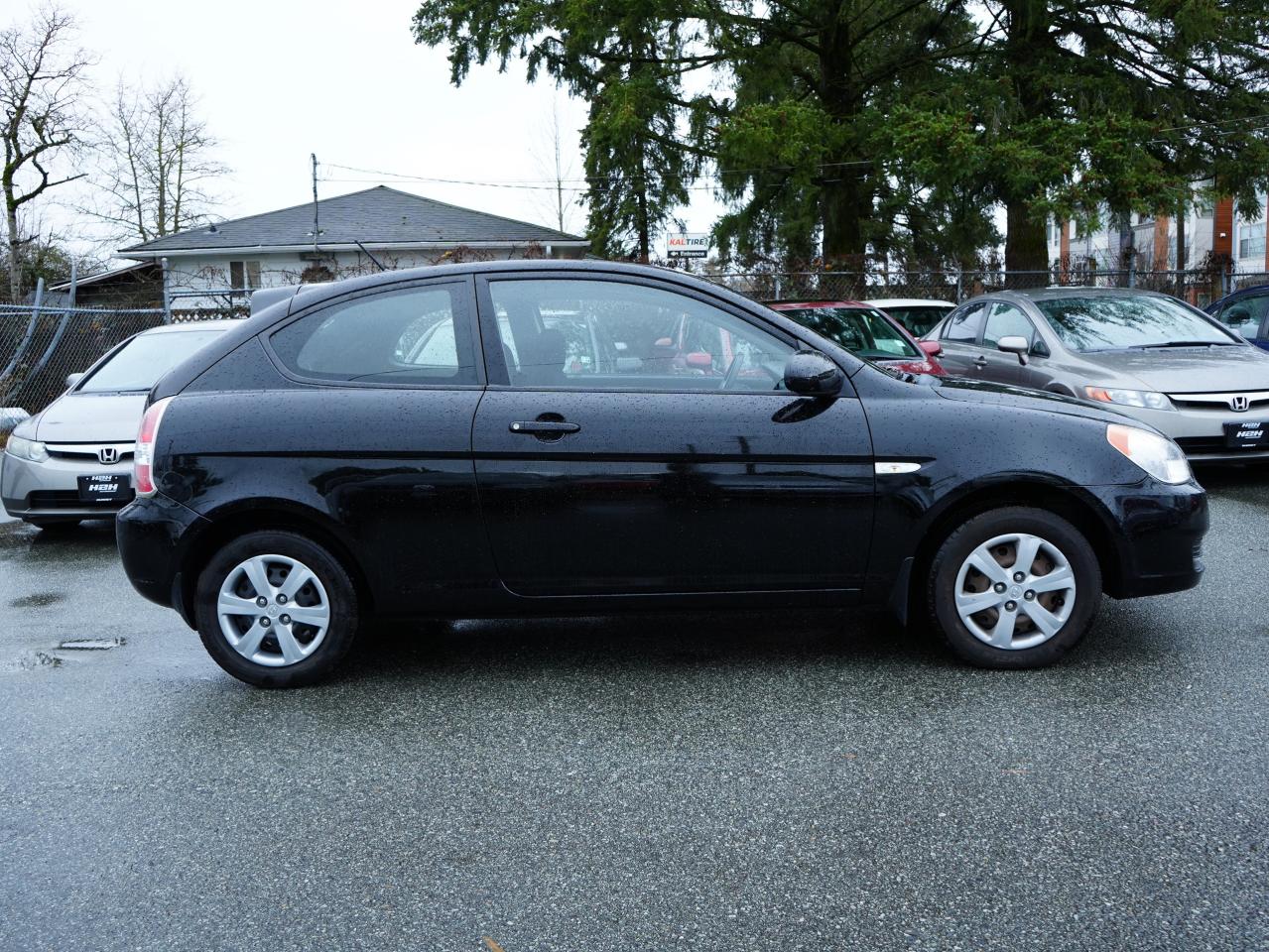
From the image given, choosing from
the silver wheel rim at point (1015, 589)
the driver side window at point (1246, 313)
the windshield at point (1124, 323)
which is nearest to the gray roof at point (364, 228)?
the driver side window at point (1246, 313)

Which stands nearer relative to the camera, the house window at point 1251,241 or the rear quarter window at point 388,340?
the rear quarter window at point 388,340

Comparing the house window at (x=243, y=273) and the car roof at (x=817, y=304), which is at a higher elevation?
the house window at (x=243, y=273)

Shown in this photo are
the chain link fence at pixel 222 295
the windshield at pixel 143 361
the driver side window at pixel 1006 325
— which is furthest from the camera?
the chain link fence at pixel 222 295

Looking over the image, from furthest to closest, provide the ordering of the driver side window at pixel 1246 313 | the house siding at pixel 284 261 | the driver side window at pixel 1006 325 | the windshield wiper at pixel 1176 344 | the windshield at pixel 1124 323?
the house siding at pixel 284 261 → the driver side window at pixel 1246 313 → the driver side window at pixel 1006 325 → the windshield at pixel 1124 323 → the windshield wiper at pixel 1176 344

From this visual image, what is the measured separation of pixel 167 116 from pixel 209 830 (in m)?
49.6

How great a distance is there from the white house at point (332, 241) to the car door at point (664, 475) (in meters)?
29.7

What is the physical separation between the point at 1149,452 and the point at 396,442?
119 inches

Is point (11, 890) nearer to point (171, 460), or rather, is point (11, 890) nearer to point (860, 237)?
point (171, 460)

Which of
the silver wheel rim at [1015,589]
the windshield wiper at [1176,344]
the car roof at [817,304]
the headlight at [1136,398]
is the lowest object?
the silver wheel rim at [1015,589]

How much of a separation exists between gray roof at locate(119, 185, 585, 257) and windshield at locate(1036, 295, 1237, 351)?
27349 millimetres

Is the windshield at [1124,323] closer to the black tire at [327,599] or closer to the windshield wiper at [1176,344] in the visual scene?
the windshield wiper at [1176,344]

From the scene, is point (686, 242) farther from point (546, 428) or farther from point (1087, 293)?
point (546, 428)

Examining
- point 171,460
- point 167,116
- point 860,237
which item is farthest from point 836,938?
point 167,116

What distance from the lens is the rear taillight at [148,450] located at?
15.2 feet
